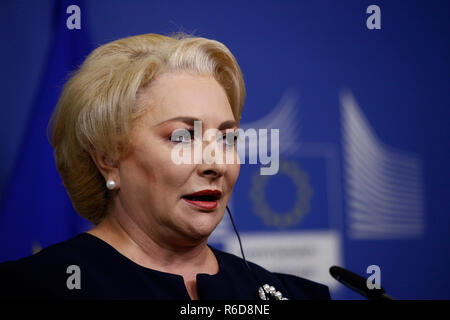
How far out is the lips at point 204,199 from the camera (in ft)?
3.81

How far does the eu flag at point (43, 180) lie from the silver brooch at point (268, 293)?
816mm

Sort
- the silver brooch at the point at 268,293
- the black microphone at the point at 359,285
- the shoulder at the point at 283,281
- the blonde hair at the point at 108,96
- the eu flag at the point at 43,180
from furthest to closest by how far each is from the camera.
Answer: the eu flag at the point at 43,180 → the shoulder at the point at 283,281 → the silver brooch at the point at 268,293 → the blonde hair at the point at 108,96 → the black microphone at the point at 359,285

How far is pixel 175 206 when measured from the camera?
1146mm

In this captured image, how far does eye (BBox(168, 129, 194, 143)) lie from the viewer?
1.15 metres

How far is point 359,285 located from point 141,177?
0.58 m

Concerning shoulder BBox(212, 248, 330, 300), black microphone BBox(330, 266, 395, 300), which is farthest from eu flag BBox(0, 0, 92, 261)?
black microphone BBox(330, 266, 395, 300)

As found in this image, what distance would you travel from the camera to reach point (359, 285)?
1.11 meters

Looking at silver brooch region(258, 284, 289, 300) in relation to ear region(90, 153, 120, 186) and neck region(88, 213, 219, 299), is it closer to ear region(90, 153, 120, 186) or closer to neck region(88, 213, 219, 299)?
neck region(88, 213, 219, 299)

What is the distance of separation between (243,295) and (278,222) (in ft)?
2.02

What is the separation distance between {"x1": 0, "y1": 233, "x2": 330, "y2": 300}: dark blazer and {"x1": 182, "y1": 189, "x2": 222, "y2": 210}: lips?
0.60 feet

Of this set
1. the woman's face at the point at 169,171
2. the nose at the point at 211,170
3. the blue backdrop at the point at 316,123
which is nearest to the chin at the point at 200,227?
the woman's face at the point at 169,171

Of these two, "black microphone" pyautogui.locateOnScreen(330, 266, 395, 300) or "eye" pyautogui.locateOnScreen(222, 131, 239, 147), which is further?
"eye" pyautogui.locateOnScreen(222, 131, 239, 147)

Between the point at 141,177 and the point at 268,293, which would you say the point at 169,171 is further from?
the point at 268,293

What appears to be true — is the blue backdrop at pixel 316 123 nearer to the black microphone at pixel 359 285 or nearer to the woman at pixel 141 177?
the woman at pixel 141 177
